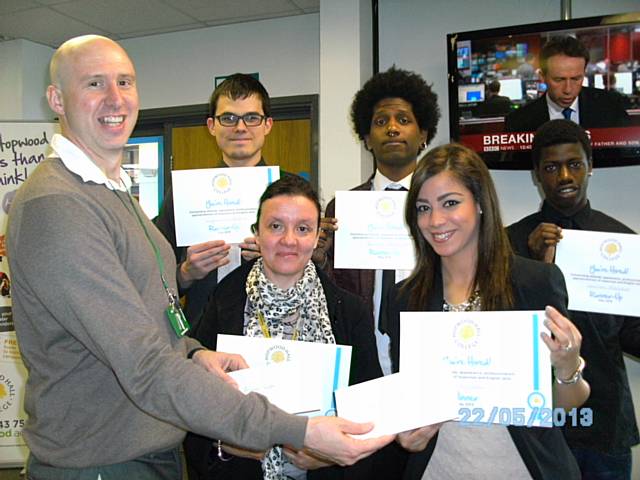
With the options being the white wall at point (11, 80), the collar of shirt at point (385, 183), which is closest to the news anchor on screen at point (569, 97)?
the collar of shirt at point (385, 183)

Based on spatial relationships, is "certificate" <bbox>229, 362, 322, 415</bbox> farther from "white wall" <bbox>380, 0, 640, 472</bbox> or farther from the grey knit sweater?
"white wall" <bbox>380, 0, 640, 472</bbox>

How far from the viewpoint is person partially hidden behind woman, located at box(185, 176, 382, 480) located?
6.90 ft

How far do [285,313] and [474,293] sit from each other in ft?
2.39

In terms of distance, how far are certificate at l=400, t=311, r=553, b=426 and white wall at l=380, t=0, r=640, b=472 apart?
3.21 m

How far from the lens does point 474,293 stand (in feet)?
6.53

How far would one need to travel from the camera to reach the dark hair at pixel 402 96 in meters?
3.31

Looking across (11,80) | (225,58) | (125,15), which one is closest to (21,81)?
(11,80)

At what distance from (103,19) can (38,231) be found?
16.6 feet

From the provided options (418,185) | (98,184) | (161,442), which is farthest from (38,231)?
(418,185)

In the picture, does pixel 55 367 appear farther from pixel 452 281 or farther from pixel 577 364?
pixel 577 364

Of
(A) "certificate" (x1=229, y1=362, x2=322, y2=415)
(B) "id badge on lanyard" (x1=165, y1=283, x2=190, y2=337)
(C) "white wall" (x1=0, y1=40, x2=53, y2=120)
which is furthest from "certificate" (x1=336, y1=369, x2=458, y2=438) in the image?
(C) "white wall" (x1=0, y1=40, x2=53, y2=120)

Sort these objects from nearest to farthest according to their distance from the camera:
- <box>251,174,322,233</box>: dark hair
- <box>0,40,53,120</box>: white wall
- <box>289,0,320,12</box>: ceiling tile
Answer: <box>251,174,322,233</box>: dark hair, <box>289,0,320,12</box>: ceiling tile, <box>0,40,53,120</box>: white wall
